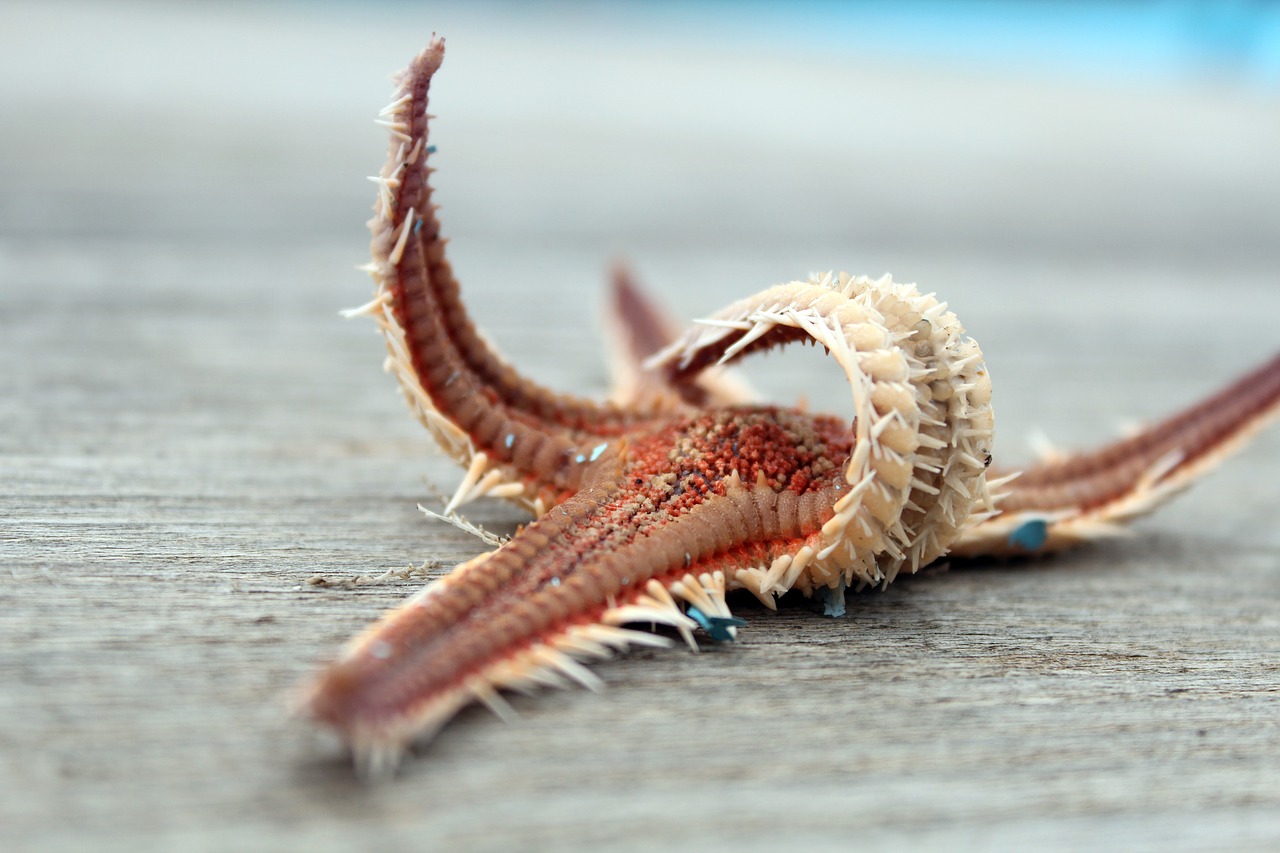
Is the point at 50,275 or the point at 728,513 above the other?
the point at 50,275

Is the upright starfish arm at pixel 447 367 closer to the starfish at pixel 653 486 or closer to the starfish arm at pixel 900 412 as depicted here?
the starfish at pixel 653 486

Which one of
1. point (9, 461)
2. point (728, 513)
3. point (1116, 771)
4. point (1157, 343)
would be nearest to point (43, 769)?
point (728, 513)

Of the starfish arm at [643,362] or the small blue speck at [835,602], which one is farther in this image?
the starfish arm at [643,362]

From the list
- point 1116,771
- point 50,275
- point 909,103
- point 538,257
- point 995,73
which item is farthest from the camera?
point 995,73

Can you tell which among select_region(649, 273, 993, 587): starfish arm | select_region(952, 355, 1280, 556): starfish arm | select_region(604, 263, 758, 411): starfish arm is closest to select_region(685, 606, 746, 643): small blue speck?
select_region(649, 273, 993, 587): starfish arm

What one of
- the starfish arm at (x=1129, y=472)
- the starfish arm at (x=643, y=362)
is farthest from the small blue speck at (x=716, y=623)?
the starfish arm at (x=1129, y=472)

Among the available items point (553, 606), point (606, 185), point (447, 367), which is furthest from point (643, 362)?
point (606, 185)

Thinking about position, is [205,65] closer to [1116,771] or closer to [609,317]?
[609,317]
